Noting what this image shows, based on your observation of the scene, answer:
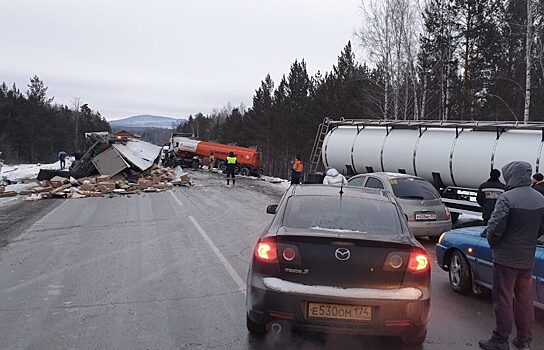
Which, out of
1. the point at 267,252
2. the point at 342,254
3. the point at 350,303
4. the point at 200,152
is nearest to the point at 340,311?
the point at 350,303

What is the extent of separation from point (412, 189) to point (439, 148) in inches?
175

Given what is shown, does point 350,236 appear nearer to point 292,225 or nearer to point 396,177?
point 292,225

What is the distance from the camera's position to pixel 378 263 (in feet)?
14.4

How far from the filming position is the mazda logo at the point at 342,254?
440cm

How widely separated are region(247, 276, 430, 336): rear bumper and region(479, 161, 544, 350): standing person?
85 centimetres

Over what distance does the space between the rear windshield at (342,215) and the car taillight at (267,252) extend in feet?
1.20

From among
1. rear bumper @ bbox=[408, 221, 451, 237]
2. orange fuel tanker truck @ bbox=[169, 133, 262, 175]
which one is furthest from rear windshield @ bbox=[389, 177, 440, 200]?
orange fuel tanker truck @ bbox=[169, 133, 262, 175]

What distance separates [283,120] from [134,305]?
46.8m

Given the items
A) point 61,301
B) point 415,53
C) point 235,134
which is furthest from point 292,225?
point 235,134

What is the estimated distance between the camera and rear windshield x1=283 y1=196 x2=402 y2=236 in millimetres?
4848

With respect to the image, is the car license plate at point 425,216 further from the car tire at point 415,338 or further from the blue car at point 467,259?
the car tire at point 415,338

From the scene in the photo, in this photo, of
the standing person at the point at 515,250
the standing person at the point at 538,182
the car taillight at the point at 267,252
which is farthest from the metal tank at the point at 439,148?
the car taillight at the point at 267,252

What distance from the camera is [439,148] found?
14859mm

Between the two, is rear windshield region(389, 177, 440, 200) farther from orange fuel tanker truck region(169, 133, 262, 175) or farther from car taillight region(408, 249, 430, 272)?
orange fuel tanker truck region(169, 133, 262, 175)
